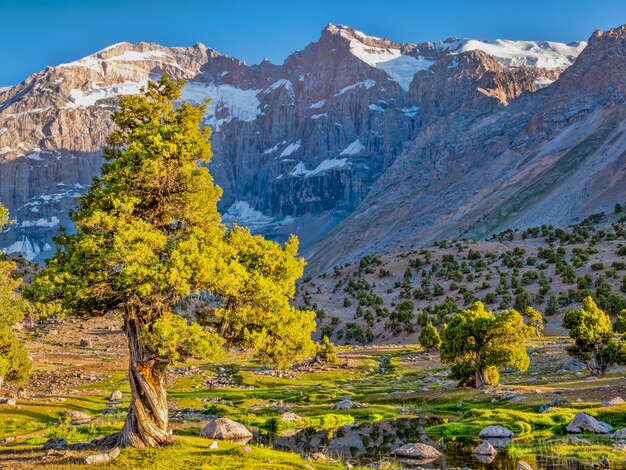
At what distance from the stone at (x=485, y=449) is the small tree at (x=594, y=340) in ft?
84.5

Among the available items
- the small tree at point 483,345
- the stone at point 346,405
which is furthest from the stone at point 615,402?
the stone at point 346,405

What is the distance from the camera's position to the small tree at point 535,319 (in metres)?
83.1

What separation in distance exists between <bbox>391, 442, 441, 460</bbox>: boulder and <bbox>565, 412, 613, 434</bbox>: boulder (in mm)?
8297

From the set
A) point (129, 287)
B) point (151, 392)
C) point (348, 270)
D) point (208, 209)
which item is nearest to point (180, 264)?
point (129, 287)

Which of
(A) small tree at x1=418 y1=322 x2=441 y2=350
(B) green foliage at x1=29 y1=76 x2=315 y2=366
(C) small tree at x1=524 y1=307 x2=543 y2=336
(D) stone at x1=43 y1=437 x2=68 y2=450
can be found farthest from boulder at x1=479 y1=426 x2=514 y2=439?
(C) small tree at x1=524 y1=307 x2=543 y2=336

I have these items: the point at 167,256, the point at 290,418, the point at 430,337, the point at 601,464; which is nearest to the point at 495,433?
the point at 601,464

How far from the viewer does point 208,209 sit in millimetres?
28297

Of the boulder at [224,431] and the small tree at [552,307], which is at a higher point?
the small tree at [552,307]

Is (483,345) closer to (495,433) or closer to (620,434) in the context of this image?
(495,433)

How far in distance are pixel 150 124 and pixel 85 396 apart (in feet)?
129

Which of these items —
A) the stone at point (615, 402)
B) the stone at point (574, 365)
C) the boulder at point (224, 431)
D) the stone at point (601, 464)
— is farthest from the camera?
the stone at point (574, 365)

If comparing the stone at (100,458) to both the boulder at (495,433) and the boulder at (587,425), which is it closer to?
the boulder at (495,433)

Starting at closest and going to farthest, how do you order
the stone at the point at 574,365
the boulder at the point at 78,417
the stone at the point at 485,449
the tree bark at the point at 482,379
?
the stone at the point at 485,449 → the boulder at the point at 78,417 → the tree bark at the point at 482,379 → the stone at the point at 574,365

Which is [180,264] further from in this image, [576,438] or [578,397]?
[578,397]
